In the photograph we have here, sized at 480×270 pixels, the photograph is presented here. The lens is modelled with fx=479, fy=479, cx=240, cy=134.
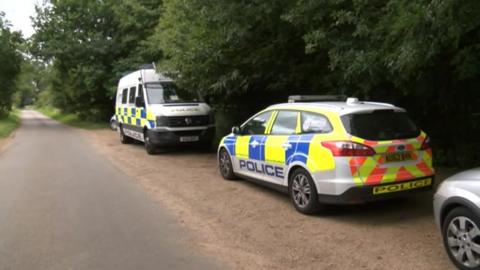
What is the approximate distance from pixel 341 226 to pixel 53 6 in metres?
28.4

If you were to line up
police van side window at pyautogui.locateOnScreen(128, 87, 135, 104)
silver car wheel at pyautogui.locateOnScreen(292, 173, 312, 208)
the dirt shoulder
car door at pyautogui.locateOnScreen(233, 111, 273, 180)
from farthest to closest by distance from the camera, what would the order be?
police van side window at pyautogui.locateOnScreen(128, 87, 135, 104) → car door at pyautogui.locateOnScreen(233, 111, 273, 180) → silver car wheel at pyautogui.locateOnScreen(292, 173, 312, 208) → the dirt shoulder

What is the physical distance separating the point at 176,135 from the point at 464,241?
9720mm

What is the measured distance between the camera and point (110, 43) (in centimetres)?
2800

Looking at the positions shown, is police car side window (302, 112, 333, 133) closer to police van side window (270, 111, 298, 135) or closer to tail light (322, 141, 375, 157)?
police van side window (270, 111, 298, 135)

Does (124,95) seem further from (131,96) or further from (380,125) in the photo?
(380,125)

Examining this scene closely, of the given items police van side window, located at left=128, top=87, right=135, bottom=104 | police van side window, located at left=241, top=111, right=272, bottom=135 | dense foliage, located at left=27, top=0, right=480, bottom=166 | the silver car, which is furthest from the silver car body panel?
police van side window, located at left=128, top=87, right=135, bottom=104

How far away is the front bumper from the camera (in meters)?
13.1

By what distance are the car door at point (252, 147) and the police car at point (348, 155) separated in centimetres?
51

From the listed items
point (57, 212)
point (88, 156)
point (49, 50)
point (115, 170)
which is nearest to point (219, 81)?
point (115, 170)

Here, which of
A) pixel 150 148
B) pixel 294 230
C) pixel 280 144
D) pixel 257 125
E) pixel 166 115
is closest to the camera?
pixel 294 230

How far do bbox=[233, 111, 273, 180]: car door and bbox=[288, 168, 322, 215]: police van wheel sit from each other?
1.02 metres

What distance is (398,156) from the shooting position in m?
6.10

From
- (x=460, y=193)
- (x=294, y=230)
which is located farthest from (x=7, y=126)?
(x=460, y=193)

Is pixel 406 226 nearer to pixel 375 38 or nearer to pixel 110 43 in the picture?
pixel 375 38
